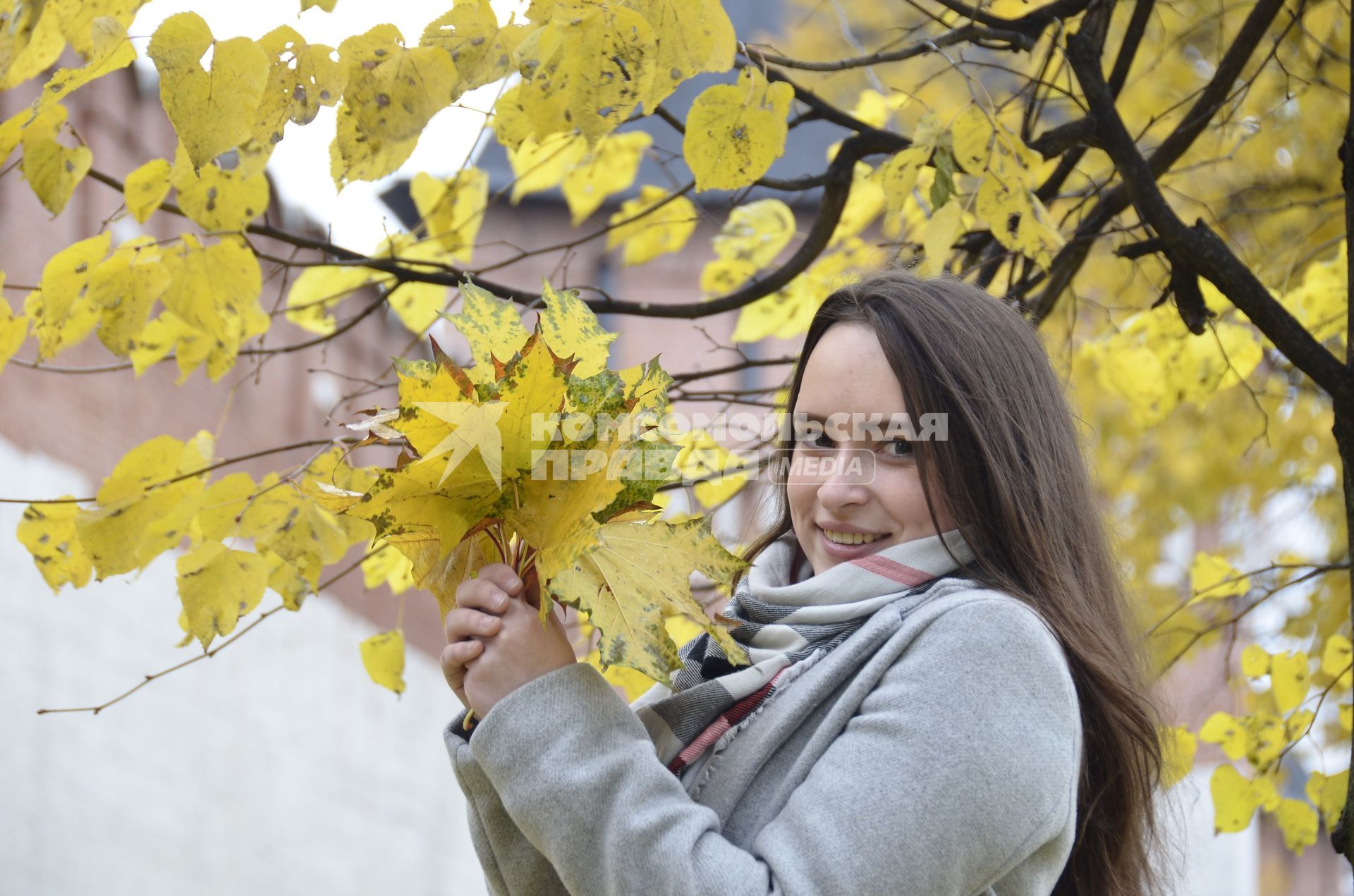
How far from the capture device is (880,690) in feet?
3.81

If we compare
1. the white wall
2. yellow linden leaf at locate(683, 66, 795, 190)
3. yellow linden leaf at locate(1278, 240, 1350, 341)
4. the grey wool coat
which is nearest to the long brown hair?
the grey wool coat

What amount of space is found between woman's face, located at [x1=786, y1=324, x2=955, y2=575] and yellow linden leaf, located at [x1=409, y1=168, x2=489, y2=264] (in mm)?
1119

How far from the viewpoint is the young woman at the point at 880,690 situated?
107 cm

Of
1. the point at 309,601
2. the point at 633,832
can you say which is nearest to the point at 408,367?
the point at 633,832

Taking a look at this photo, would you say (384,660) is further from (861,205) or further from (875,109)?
(875,109)

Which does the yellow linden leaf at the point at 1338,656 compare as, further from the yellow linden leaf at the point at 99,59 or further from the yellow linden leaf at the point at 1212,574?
the yellow linden leaf at the point at 99,59

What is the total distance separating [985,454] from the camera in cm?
133

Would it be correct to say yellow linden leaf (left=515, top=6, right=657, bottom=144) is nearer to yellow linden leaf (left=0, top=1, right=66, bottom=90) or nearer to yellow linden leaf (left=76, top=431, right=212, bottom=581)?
yellow linden leaf (left=0, top=1, right=66, bottom=90)

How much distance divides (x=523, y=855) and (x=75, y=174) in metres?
0.97

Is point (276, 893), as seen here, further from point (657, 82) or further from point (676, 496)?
point (657, 82)

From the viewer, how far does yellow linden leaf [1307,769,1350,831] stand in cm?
210

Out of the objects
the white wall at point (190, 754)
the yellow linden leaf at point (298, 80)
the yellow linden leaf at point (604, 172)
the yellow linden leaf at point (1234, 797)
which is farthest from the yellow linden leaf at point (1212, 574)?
the white wall at point (190, 754)

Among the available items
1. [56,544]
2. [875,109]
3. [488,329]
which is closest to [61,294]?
[56,544]

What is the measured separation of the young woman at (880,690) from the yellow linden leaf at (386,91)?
47 cm
